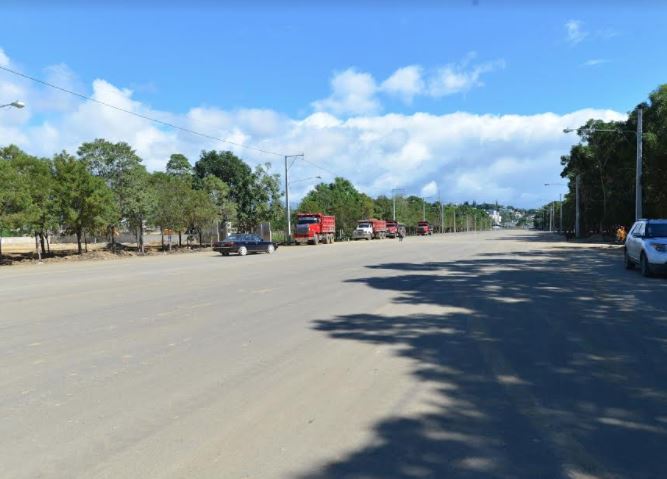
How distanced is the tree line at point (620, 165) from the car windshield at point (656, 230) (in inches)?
532

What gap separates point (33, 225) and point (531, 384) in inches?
1335

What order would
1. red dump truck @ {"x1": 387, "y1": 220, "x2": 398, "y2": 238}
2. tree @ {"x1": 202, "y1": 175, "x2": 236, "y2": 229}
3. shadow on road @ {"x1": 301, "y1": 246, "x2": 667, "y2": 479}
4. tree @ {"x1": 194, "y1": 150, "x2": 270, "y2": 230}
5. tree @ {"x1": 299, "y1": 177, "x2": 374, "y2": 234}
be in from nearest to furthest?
shadow on road @ {"x1": 301, "y1": 246, "x2": 667, "y2": 479} < tree @ {"x1": 202, "y1": 175, "x2": 236, "y2": 229} < tree @ {"x1": 194, "y1": 150, "x2": 270, "y2": 230} < tree @ {"x1": 299, "y1": 177, "x2": 374, "y2": 234} < red dump truck @ {"x1": 387, "y1": 220, "x2": 398, "y2": 238}

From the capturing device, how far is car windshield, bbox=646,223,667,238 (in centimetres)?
A: 1664

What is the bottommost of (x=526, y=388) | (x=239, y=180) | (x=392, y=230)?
(x=526, y=388)

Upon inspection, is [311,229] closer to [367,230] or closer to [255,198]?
[255,198]

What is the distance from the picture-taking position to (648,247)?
15984mm

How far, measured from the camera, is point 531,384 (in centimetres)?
553

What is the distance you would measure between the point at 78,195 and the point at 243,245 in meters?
11.7

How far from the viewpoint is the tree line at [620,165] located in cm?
3112

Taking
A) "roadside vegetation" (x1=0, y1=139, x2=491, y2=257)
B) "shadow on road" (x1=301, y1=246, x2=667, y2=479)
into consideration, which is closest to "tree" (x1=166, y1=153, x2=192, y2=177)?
"roadside vegetation" (x1=0, y1=139, x2=491, y2=257)

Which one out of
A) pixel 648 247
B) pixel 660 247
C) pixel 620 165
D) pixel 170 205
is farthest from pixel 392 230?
pixel 660 247

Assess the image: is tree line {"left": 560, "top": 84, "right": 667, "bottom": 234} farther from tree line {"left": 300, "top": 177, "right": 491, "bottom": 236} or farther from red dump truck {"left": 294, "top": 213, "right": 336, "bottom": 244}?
tree line {"left": 300, "top": 177, "right": 491, "bottom": 236}

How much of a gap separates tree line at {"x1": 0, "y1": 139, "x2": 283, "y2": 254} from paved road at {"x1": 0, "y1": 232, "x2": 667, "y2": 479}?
2247cm

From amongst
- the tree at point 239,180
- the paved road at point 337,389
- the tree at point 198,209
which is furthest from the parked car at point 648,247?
the tree at point 239,180
